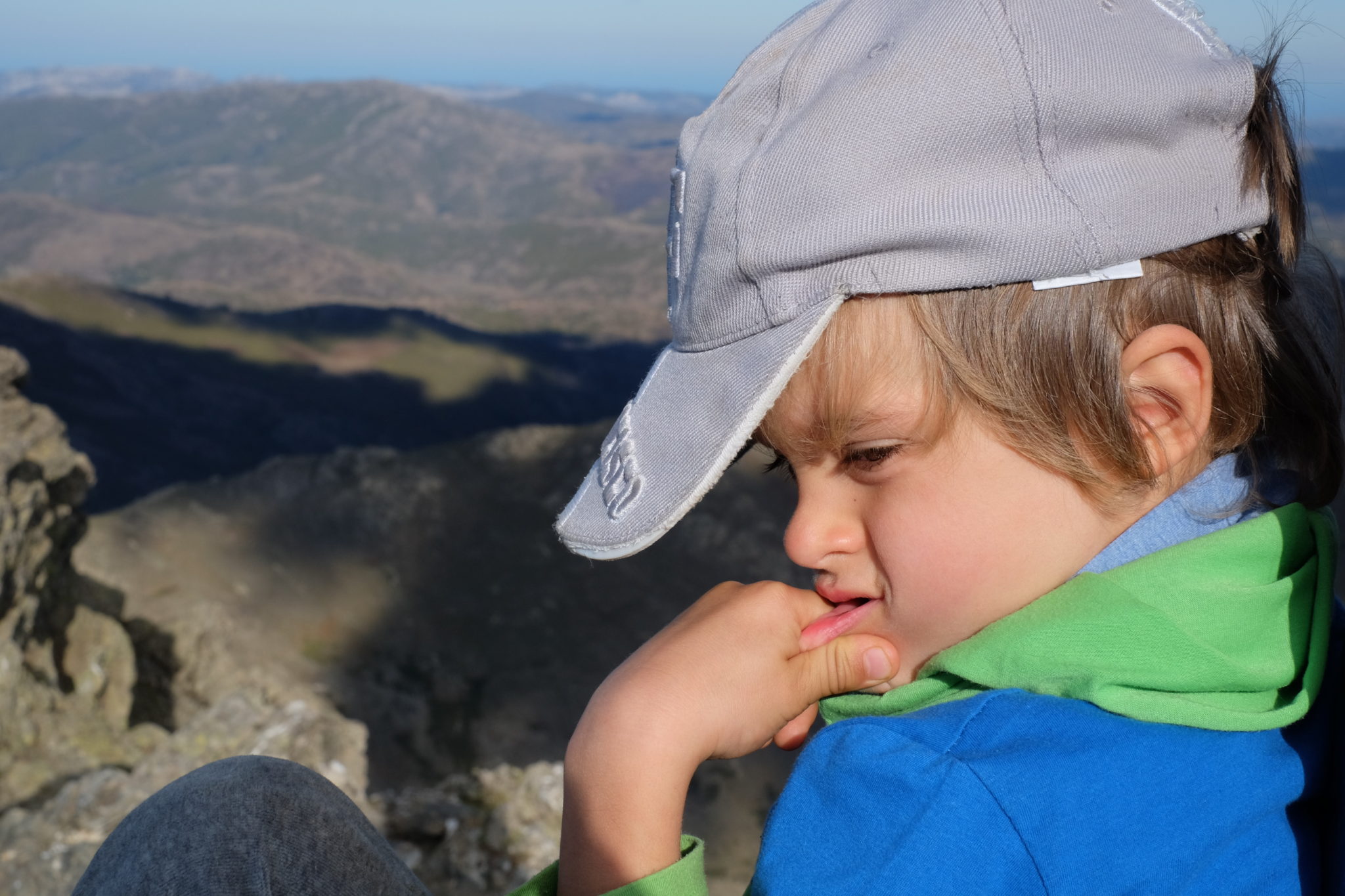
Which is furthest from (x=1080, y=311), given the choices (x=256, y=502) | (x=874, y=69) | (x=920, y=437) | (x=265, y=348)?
(x=265, y=348)

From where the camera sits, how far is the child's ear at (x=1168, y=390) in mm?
859

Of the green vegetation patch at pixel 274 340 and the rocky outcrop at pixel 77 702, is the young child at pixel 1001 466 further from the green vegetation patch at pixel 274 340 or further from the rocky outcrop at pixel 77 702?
the green vegetation patch at pixel 274 340

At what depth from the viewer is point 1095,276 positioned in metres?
0.83

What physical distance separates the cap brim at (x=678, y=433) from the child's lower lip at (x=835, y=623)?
0.64 feet

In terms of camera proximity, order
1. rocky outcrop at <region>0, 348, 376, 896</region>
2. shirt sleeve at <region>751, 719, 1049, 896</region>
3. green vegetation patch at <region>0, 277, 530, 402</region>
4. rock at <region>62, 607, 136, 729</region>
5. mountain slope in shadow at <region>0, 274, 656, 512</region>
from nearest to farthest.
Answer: shirt sleeve at <region>751, 719, 1049, 896</region>, rocky outcrop at <region>0, 348, 376, 896</region>, rock at <region>62, 607, 136, 729</region>, mountain slope in shadow at <region>0, 274, 656, 512</region>, green vegetation patch at <region>0, 277, 530, 402</region>

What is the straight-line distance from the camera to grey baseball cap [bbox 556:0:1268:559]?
81cm

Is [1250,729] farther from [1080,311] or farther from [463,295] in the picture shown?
[463,295]

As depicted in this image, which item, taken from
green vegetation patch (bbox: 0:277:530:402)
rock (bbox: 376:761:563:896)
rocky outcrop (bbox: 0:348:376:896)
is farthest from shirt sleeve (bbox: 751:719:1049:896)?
green vegetation patch (bbox: 0:277:530:402)

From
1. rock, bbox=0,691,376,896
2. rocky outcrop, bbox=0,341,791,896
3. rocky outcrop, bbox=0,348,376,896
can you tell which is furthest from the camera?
rocky outcrop, bbox=0,341,791,896

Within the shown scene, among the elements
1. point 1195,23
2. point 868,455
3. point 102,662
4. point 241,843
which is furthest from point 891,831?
point 102,662

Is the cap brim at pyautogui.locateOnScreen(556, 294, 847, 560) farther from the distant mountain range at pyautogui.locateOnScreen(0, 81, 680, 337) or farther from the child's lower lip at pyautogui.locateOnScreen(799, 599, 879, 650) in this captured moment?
the distant mountain range at pyautogui.locateOnScreen(0, 81, 680, 337)

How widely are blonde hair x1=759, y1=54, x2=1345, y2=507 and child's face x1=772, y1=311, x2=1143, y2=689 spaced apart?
0.02m

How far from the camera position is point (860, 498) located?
0.94 metres

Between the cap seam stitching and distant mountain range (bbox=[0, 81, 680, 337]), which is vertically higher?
the cap seam stitching
